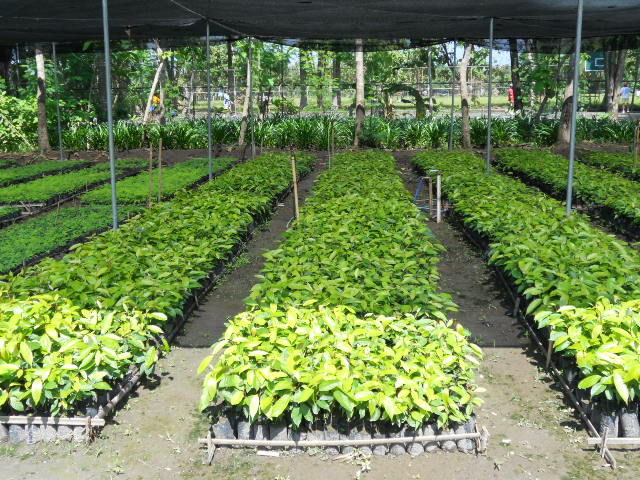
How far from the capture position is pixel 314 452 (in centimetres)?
341

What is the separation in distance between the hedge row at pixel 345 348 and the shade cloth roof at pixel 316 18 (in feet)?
15.5

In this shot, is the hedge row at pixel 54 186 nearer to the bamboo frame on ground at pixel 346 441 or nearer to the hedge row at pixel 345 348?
the hedge row at pixel 345 348

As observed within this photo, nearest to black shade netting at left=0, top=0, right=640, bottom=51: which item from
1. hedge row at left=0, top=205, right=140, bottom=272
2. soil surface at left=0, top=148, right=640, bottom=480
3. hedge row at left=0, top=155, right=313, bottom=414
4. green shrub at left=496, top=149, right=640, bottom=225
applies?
green shrub at left=496, top=149, right=640, bottom=225

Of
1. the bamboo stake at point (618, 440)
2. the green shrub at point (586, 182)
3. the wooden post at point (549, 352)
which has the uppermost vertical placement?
the green shrub at point (586, 182)

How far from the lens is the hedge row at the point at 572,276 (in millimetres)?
3506

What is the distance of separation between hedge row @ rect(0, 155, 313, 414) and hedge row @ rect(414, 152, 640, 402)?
2595mm

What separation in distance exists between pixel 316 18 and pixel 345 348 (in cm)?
715

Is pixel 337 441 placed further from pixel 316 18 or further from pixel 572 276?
pixel 316 18

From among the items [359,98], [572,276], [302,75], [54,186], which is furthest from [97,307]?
[302,75]

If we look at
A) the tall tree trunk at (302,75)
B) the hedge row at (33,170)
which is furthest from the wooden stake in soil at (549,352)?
the tall tree trunk at (302,75)

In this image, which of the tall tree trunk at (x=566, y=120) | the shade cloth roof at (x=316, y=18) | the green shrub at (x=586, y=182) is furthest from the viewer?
the tall tree trunk at (x=566, y=120)

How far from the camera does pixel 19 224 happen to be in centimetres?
876

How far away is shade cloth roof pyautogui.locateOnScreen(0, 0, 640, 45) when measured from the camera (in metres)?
8.46

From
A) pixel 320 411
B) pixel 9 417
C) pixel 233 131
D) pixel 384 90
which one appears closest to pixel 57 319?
pixel 9 417
